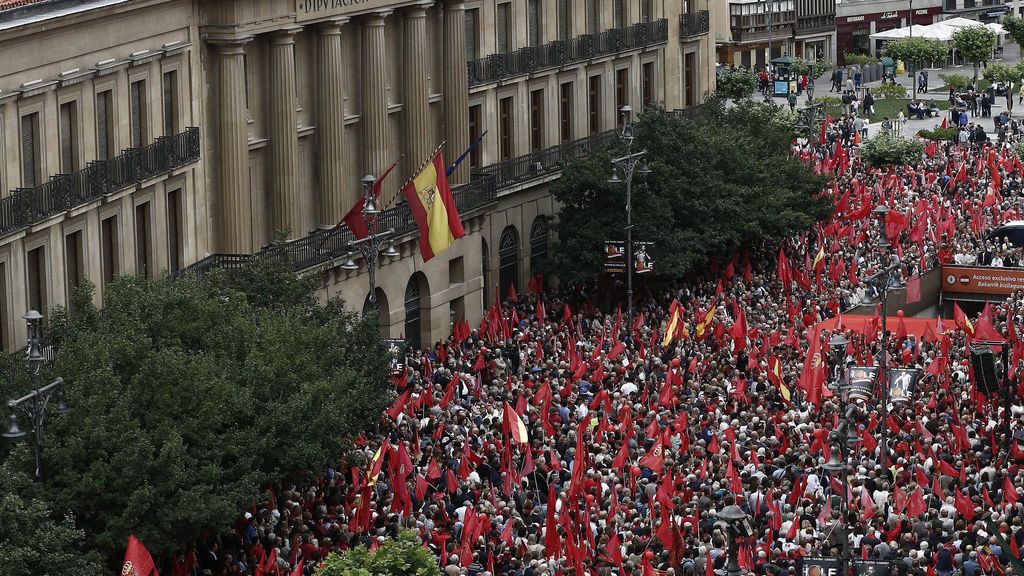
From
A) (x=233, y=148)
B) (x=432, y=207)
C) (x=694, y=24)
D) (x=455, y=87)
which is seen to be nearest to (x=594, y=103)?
(x=694, y=24)

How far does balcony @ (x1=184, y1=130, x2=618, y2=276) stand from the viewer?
202 feet

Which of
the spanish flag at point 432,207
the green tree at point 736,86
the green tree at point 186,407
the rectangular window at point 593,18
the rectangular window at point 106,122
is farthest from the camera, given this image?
the green tree at point 736,86

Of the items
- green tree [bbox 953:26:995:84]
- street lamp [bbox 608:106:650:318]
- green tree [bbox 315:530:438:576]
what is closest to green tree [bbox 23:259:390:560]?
green tree [bbox 315:530:438:576]

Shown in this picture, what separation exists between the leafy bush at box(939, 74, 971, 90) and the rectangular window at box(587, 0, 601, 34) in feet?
151

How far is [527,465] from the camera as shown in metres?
49.8

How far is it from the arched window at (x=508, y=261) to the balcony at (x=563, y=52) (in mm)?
4596

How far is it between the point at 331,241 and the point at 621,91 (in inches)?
842

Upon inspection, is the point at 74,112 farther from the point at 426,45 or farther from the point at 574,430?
the point at 426,45

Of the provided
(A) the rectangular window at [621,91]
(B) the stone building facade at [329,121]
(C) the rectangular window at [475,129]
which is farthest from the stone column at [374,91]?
(A) the rectangular window at [621,91]

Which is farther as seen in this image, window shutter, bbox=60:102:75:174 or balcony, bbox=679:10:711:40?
balcony, bbox=679:10:711:40

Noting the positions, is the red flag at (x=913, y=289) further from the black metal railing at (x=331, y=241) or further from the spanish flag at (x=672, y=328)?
the black metal railing at (x=331, y=241)

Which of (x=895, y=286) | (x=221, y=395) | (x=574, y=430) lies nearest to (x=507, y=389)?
(x=574, y=430)

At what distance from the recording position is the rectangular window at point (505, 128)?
252 ft

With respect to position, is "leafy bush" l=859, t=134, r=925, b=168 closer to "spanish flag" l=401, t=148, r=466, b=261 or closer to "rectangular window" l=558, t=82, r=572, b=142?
"rectangular window" l=558, t=82, r=572, b=142
